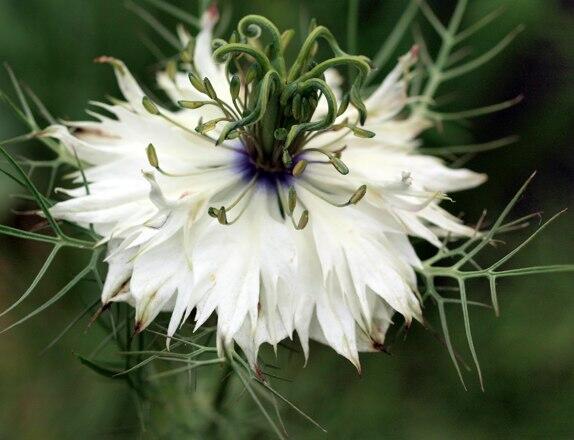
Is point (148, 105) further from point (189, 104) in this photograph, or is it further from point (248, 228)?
point (248, 228)

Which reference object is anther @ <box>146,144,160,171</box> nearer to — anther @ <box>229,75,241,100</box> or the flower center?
the flower center

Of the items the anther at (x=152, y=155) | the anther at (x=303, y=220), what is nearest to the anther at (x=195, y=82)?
the anther at (x=152, y=155)

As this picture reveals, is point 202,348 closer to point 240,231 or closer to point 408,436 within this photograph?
point 240,231

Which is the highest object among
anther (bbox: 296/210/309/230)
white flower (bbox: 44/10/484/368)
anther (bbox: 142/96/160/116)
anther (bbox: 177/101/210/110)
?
anther (bbox: 177/101/210/110)

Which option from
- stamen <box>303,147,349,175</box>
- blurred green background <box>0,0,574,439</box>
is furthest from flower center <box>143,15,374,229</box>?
blurred green background <box>0,0,574,439</box>

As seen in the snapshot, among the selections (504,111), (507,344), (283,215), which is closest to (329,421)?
(507,344)

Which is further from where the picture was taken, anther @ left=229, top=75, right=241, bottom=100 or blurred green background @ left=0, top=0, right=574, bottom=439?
blurred green background @ left=0, top=0, right=574, bottom=439
